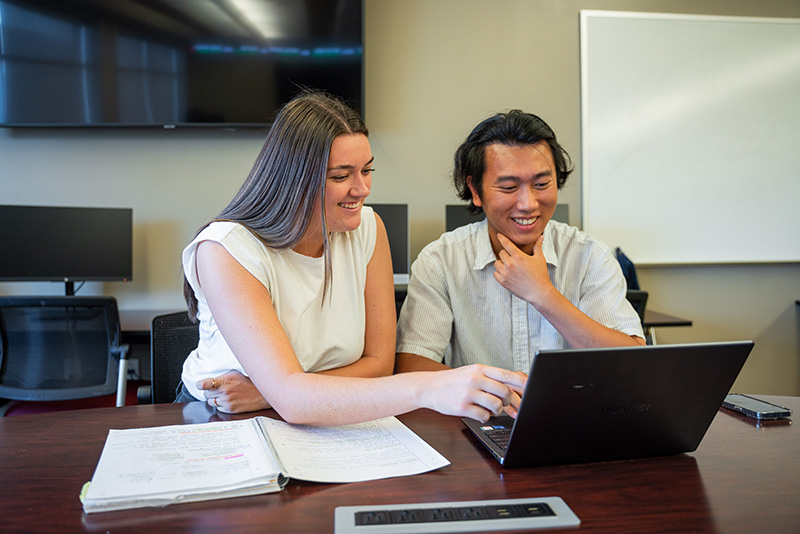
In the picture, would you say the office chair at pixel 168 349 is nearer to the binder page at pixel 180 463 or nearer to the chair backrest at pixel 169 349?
the chair backrest at pixel 169 349

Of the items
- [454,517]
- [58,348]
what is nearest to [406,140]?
[58,348]

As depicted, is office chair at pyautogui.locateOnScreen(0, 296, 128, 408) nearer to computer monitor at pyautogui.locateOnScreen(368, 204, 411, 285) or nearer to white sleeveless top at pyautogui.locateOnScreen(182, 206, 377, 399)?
white sleeveless top at pyautogui.locateOnScreen(182, 206, 377, 399)

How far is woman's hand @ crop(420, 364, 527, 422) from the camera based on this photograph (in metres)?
0.88

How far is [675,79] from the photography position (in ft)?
11.1

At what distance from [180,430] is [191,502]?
249 millimetres

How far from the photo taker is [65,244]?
9.71ft

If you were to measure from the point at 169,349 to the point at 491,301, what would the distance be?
0.82 m

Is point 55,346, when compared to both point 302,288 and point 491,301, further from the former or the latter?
point 491,301

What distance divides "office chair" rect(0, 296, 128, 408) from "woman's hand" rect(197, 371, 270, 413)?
50.1 inches

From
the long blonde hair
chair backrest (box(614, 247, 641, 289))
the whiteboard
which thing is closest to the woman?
the long blonde hair

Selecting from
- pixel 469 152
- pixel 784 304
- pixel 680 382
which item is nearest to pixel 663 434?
pixel 680 382

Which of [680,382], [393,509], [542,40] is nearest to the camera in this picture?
[393,509]

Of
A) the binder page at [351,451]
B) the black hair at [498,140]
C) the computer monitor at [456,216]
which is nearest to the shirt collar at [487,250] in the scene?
the black hair at [498,140]

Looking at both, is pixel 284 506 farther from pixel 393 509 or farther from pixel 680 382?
pixel 680 382
